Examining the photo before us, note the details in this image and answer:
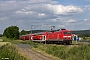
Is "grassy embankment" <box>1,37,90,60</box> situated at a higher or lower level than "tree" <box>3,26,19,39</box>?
lower

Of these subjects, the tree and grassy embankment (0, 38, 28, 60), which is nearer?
grassy embankment (0, 38, 28, 60)

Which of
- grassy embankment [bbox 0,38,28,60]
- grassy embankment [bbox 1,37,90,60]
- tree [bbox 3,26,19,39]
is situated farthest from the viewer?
tree [bbox 3,26,19,39]

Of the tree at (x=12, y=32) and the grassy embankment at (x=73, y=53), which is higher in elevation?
the tree at (x=12, y=32)

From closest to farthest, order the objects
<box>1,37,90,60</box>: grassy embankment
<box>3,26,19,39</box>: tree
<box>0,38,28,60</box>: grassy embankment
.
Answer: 1. <box>0,38,28,60</box>: grassy embankment
2. <box>1,37,90,60</box>: grassy embankment
3. <box>3,26,19,39</box>: tree

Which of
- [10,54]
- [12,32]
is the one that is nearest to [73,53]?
[10,54]

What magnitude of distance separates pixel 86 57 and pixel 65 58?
275 centimetres

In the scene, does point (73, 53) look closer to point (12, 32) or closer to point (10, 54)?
point (10, 54)

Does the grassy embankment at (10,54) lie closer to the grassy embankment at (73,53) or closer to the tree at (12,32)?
the grassy embankment at (73,53)

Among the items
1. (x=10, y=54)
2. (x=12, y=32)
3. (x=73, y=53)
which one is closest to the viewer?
(x=10, y=54)

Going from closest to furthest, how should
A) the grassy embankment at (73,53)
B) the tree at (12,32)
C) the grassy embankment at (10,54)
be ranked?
the grassy embankment at (10,54) < the grassy embankment at (73,53) < the tree at (12,32)

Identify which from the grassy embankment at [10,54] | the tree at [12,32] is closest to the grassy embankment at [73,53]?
the grassy embankment at [10,54]

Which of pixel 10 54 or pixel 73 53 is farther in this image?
pixel 73 53

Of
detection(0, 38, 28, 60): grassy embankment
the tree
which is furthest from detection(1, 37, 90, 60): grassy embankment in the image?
the tree

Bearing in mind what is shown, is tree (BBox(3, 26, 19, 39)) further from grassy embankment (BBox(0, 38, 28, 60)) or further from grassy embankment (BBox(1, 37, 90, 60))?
grassy embankment (BBox(1, 37, 90, 60))
